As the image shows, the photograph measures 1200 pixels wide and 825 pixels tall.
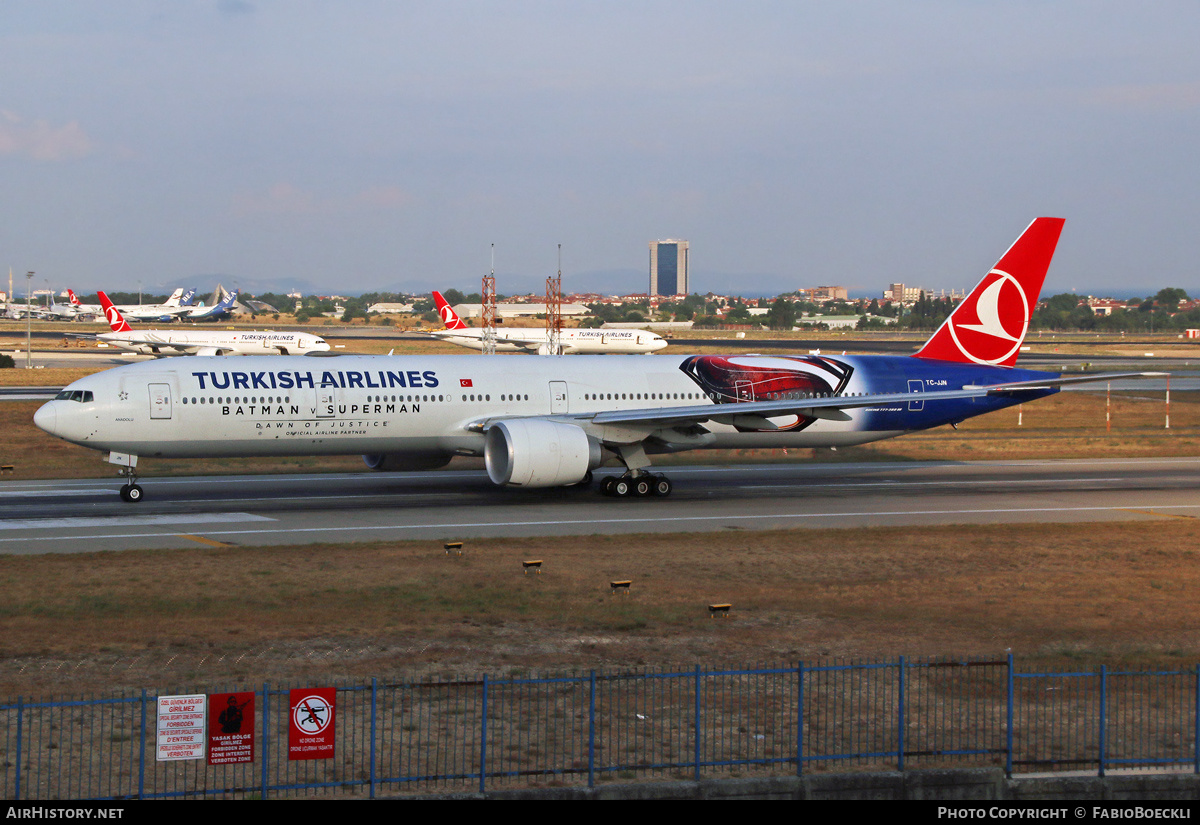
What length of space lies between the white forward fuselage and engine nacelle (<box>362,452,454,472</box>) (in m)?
83.9

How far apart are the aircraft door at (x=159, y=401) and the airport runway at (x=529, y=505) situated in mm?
2784

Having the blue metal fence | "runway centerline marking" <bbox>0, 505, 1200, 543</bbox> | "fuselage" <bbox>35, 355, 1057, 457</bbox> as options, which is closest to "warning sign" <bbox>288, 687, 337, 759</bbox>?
the blue metal fence

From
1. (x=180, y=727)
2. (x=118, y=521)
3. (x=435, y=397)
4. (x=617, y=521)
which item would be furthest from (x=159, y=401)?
(x=180, y=727)

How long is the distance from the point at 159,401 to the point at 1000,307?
29.6m

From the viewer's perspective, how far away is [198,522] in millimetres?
31562

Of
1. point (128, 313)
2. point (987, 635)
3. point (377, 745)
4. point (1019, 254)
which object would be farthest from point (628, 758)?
point (128, 313)

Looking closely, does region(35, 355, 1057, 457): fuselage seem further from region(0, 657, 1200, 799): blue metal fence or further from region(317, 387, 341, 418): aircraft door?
region(0, 657, 1200, 799): blue metal fence

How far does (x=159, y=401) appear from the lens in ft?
111

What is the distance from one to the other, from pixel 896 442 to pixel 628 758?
4246cm

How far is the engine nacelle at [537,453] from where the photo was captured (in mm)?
33656

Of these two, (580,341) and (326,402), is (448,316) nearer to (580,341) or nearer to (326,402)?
(580,341)

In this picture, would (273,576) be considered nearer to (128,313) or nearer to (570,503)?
(570,503)

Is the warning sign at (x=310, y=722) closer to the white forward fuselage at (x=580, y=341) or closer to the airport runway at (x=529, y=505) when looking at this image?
the airport runway at (x=529, y=505)

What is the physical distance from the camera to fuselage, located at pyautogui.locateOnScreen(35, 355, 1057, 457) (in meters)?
33.8
